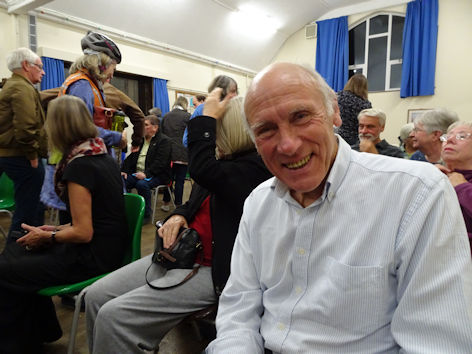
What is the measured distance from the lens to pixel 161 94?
7281 mm

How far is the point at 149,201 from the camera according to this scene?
4.23 metres

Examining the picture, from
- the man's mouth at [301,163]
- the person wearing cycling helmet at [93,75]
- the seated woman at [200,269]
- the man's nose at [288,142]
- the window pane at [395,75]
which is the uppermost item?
the window pane at [395,75]

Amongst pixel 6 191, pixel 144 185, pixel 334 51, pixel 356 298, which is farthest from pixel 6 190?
pixel 334 51

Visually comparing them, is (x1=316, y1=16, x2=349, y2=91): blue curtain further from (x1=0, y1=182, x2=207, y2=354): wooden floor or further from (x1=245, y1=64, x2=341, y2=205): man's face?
(x1=245, y1=64, x2=341, y2=205): man's face

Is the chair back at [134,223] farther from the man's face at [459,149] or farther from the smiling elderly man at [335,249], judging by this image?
the man's face at [459,149]

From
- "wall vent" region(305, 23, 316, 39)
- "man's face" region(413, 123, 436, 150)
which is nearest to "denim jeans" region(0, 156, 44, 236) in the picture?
"man's face" region(413, 123, 436, 150)

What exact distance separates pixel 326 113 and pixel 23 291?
1.53 m

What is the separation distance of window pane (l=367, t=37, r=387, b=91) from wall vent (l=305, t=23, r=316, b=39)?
1590mm

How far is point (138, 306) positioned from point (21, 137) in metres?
2.14

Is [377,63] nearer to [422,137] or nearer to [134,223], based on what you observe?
[422,137]

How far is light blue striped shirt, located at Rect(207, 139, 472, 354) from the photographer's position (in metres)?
0.66

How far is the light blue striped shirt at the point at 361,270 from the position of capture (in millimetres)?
656

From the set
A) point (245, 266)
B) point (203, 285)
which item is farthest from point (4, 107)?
point (245, 266)

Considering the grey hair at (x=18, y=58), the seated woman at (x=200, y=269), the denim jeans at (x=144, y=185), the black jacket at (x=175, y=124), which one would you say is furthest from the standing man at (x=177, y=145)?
the seated woman at (x=200, y=269)
